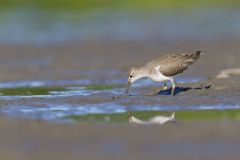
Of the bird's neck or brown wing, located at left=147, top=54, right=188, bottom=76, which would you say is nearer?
brown wing, located at left=147, top=54, right=188, bottom=76

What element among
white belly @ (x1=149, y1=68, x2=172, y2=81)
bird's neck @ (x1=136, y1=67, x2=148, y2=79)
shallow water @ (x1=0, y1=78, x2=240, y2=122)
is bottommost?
shallow water @ (x1=0, y1=78, x2=240, y2=122)

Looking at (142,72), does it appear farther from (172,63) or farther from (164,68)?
(172,63)

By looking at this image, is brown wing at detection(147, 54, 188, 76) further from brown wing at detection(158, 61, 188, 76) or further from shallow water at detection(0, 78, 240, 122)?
shallow water at detection(0, 78, 240, 122)

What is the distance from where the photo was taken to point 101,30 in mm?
26094

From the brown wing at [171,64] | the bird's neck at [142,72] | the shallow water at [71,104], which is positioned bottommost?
the shallow water at [71,104]

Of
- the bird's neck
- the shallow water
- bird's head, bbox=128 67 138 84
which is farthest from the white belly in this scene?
the shallow water

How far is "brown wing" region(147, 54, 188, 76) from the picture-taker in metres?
15.4

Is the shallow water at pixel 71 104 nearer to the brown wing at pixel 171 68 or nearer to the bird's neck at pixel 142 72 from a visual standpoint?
the bird's neck at pixel 142 72

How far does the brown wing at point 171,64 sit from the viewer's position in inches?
607

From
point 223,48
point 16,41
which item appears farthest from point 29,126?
point 16,41

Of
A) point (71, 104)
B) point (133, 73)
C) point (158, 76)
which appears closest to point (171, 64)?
point (158, 76)

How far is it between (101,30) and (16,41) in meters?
2.83

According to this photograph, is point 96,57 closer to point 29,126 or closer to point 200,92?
point 200,92

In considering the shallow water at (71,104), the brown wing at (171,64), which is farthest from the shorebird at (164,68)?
the shallow water at (71,104)
